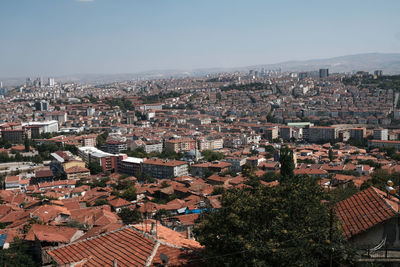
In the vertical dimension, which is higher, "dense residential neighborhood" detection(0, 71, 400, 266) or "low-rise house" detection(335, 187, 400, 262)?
"low-rise house" detection(335, 187, 400, 262)

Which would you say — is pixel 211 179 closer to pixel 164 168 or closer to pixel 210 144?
pixel 164 168

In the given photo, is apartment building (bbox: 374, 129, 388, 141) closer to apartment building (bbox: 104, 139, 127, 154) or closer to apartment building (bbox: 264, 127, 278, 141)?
apartment building (bbox: 264, 127, 278, 141)

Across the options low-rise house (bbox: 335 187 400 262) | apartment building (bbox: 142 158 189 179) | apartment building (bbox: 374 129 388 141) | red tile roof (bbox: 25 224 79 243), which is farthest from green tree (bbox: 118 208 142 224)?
apartment building (bbox: 374 129 388 141)

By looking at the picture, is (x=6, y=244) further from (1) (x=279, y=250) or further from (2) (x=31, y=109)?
(2) (x=31, y=109)

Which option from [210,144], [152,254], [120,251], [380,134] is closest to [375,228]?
[152,254]

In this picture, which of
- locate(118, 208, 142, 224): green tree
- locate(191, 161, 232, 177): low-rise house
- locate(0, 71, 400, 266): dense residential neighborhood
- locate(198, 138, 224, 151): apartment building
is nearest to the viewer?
locate(0, 71, 400, 266): dense residential neighborhood

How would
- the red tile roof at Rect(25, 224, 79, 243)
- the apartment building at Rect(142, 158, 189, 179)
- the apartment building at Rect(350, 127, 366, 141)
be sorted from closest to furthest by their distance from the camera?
the red tile roof at Rect(25, 224, 79, 243)
the apartment building at Rect(142, 158, 189, 179)
the apartment building at Rect(350, 127, 366, 141)

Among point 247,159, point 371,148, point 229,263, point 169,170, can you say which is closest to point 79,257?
point 229,263
